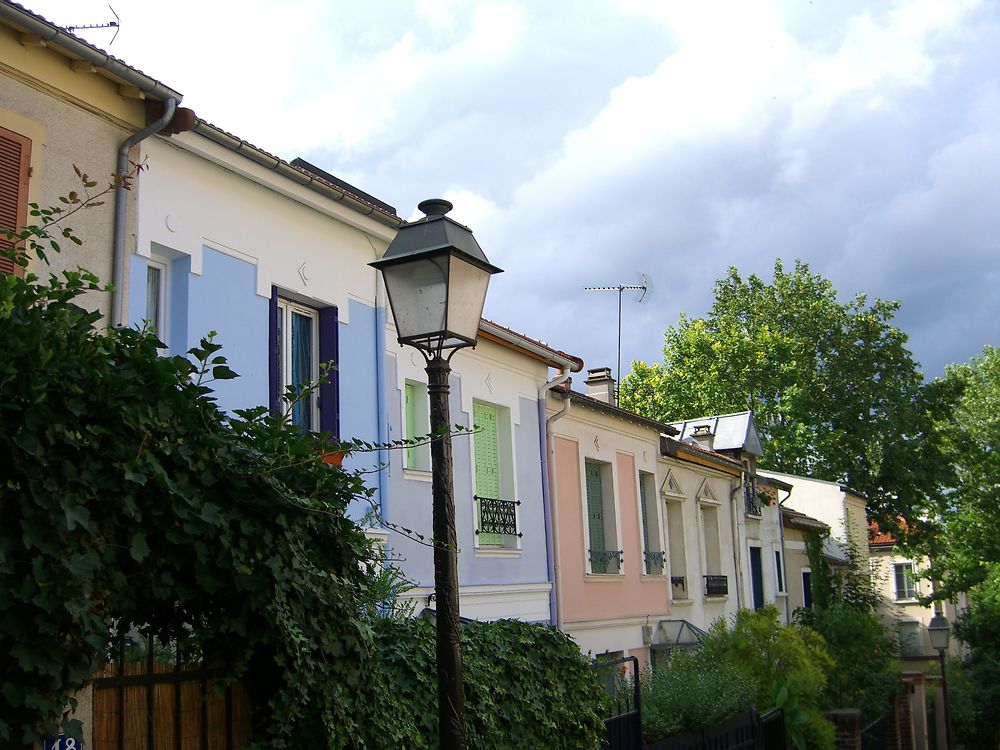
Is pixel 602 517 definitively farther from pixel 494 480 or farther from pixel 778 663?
pixel 494 480

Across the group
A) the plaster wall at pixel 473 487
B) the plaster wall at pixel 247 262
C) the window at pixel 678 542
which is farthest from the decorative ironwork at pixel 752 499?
the plaster wall at pixel 247 262

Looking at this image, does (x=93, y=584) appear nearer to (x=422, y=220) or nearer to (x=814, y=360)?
(x=422, y=220)

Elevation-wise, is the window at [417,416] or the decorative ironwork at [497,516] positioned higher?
the window at [417,416]

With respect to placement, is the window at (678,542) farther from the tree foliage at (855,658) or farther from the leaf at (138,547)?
the leaf at (138,547)

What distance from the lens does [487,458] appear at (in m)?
14.4

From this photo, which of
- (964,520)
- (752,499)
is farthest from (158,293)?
(964,520)

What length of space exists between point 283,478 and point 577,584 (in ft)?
40.1

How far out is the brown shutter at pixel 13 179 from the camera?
25.7 ft

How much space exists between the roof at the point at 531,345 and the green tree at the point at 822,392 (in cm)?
2376

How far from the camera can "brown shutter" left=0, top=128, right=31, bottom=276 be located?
783 cm

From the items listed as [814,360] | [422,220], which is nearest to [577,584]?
[422,220]

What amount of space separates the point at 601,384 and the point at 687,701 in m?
10.9

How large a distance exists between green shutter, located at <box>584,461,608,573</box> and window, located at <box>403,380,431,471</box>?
16.7 ft

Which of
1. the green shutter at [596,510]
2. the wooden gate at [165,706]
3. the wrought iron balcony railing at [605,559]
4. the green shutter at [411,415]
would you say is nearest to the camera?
the wooden gate at [165,706]
